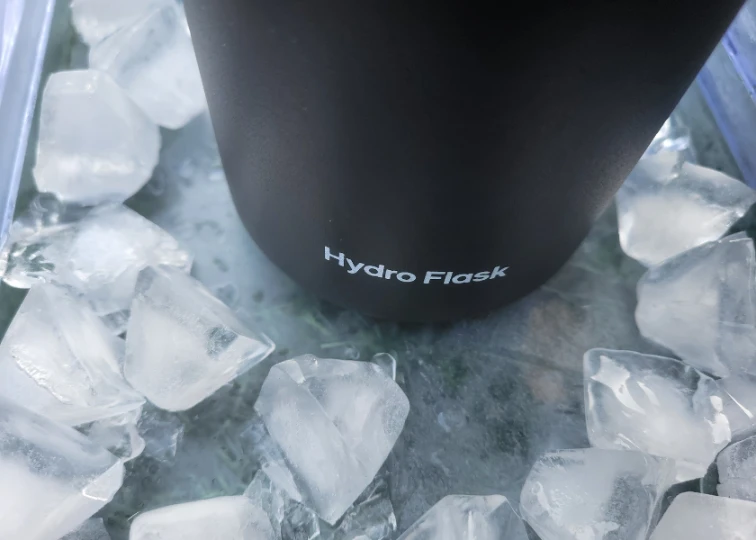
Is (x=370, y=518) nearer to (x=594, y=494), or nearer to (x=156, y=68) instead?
(x=594, y=494)

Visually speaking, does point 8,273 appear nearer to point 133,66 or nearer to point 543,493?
point 133,66

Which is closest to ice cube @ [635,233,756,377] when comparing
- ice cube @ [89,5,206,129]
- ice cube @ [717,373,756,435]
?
ice cube @ [717,373,756,435]

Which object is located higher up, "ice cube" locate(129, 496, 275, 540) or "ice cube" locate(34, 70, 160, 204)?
"ice cube" locate(34, 70, 160, 204)

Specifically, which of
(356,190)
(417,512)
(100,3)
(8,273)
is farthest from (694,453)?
(100,3)

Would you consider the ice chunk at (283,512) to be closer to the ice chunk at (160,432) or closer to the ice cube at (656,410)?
the ice chunk at (160,432)

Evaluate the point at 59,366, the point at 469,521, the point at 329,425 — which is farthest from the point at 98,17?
the point at 469,521

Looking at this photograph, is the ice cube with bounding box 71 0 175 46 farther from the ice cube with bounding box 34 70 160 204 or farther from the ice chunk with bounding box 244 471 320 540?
the ice chunk with bounding box 244 471 320 540
